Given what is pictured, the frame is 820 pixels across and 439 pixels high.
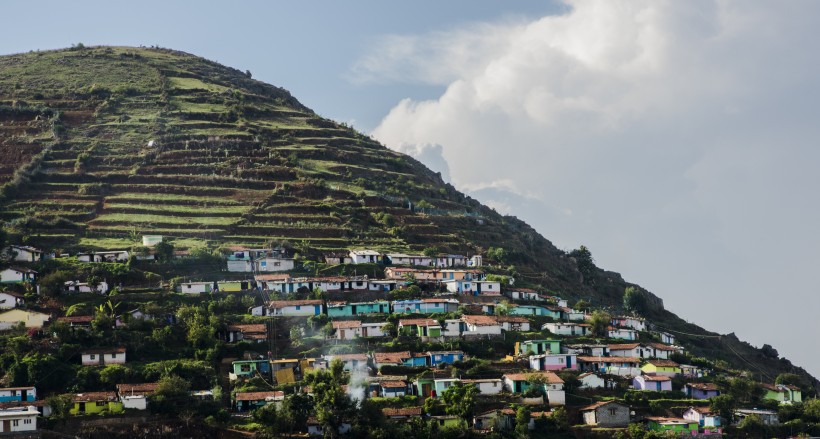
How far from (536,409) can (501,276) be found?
1873cm

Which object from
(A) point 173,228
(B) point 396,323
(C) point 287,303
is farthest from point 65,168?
(B) point 396,323

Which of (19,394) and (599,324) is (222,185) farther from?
(19,394)

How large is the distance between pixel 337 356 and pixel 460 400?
775 centimetres

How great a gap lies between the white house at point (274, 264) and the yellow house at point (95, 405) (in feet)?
61.7

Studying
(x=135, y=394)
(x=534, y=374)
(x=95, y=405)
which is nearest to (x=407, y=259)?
(x=534, y=374)

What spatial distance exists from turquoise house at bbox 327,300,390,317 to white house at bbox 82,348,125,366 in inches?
493

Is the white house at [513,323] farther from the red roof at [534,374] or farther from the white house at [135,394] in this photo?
the white house at [135,394]

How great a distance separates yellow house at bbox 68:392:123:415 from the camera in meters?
45.3

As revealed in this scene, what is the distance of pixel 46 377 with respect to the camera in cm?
4750

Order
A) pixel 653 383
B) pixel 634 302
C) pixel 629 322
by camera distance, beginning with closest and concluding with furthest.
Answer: pixel 653 383 → pixel 629 322 → pixel 634 302

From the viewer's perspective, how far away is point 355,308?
59250mm

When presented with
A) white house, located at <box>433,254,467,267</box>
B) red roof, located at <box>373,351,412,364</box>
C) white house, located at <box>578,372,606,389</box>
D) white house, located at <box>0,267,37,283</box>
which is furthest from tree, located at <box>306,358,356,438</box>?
white house, located at <box>433,254,467,267</box>

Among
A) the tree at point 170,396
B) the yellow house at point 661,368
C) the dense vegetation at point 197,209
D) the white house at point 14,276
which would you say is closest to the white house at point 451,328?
the dense vegetation at point 197,209

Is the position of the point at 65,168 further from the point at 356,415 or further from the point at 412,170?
the point at 356,415
